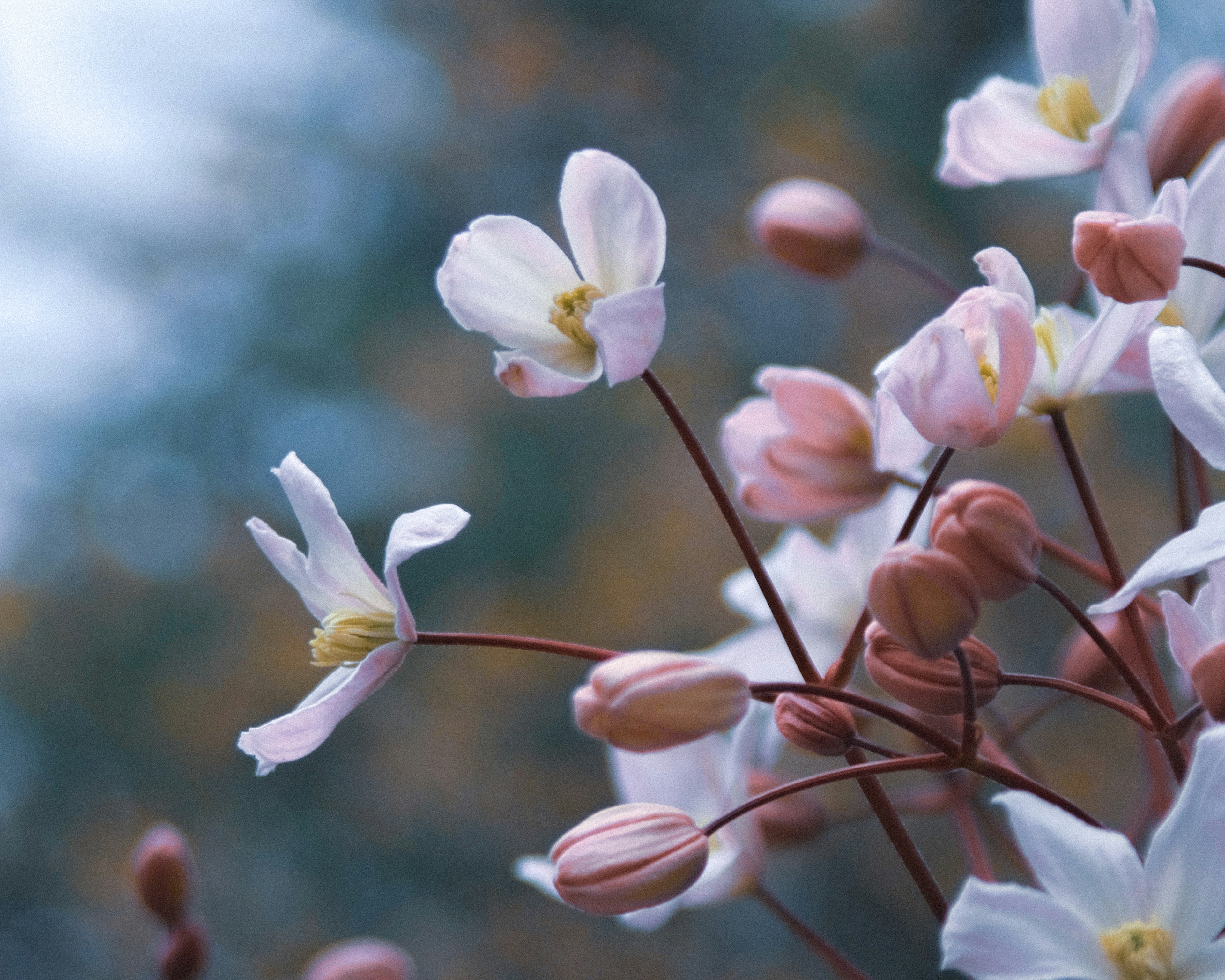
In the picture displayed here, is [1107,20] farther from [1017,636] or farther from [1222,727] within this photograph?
[1017,636]

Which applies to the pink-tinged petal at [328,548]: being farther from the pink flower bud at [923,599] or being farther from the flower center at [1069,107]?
the flower center at [1069,107]

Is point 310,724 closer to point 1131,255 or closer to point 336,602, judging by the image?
point 336,602

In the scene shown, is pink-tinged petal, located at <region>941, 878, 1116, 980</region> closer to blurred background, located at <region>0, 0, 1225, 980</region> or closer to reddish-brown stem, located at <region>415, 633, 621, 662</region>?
reddish-brown stem, located at <region>415, 633, 621, 662</region>

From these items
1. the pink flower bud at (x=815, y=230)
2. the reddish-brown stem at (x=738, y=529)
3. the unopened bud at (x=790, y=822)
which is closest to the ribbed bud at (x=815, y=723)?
the reddish-brown stem at (x=738, y=529)

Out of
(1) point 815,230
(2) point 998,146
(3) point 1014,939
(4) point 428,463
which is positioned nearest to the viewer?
(3) point 1014,939

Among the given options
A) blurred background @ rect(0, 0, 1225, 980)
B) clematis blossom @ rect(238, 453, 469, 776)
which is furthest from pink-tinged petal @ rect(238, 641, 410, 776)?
blurred background @ rect(0, 0, 1225, 980)

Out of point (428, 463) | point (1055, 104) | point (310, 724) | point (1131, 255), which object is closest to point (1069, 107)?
point (1055, 104)
